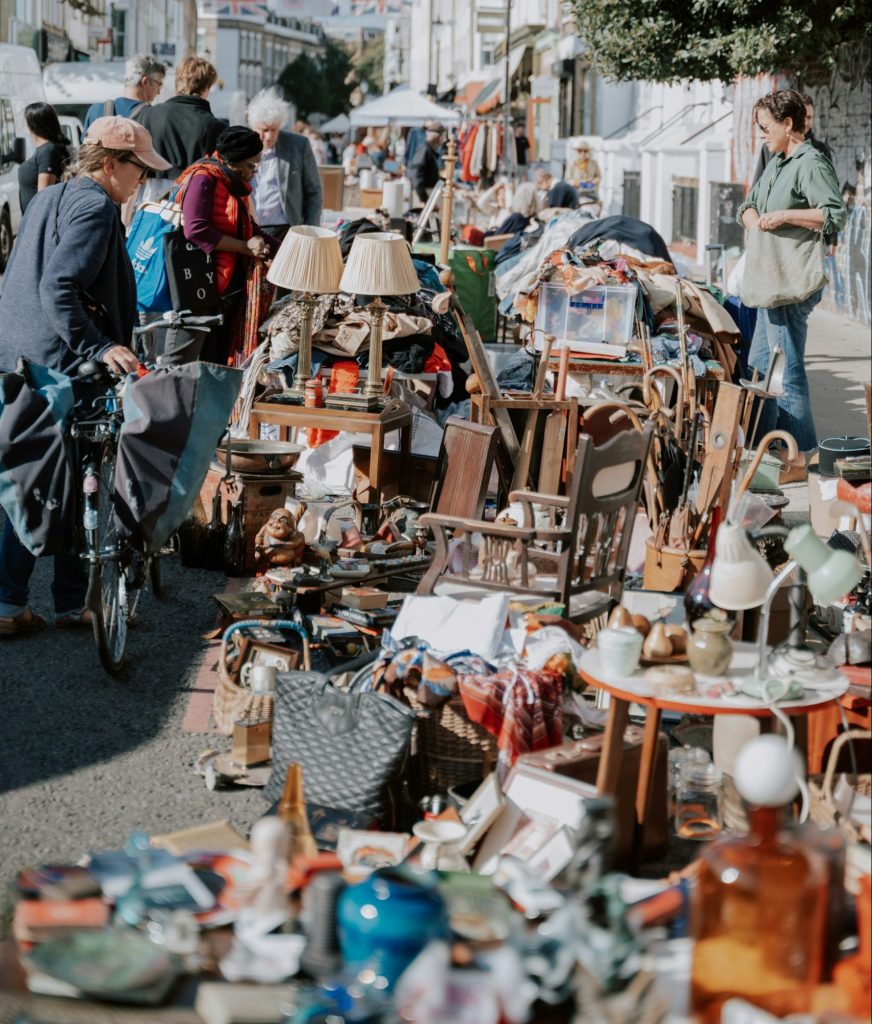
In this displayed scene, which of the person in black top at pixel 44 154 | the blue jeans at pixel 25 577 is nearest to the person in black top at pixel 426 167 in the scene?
the person in black top at pixel 44 154

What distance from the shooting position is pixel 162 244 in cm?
845

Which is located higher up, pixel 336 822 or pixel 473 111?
pixel 473 111

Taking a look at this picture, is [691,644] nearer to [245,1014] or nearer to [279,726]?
[279,726]

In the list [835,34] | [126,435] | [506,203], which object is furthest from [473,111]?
[126,435]

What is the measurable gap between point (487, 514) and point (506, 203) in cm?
1667

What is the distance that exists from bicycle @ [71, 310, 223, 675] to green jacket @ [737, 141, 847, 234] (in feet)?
12.9

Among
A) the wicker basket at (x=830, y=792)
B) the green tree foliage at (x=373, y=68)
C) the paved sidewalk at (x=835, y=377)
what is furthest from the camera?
the green tree foliage at (x=373, y=68)

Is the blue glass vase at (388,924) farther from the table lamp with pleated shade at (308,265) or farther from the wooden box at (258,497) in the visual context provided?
the table lamp with pleated shade at (308,265)

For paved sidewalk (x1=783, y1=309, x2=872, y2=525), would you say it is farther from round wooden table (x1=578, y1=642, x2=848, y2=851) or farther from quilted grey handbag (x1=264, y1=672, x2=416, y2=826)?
quilted grey handbag (x1=264, y1=672, x2=416, y2=826)

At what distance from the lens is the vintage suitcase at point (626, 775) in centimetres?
420

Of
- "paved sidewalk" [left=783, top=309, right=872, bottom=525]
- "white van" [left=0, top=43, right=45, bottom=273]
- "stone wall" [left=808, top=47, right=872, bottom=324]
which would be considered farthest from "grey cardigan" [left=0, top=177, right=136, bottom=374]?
"white van" [left=0, top=43, right=45, bottom=273]

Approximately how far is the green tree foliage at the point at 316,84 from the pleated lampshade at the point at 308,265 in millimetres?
83468

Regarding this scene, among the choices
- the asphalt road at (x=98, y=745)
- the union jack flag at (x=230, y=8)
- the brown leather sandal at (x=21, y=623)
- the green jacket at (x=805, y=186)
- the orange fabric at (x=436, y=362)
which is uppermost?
the union jack flag at (x=230, y=8)

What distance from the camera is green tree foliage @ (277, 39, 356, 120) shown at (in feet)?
292
